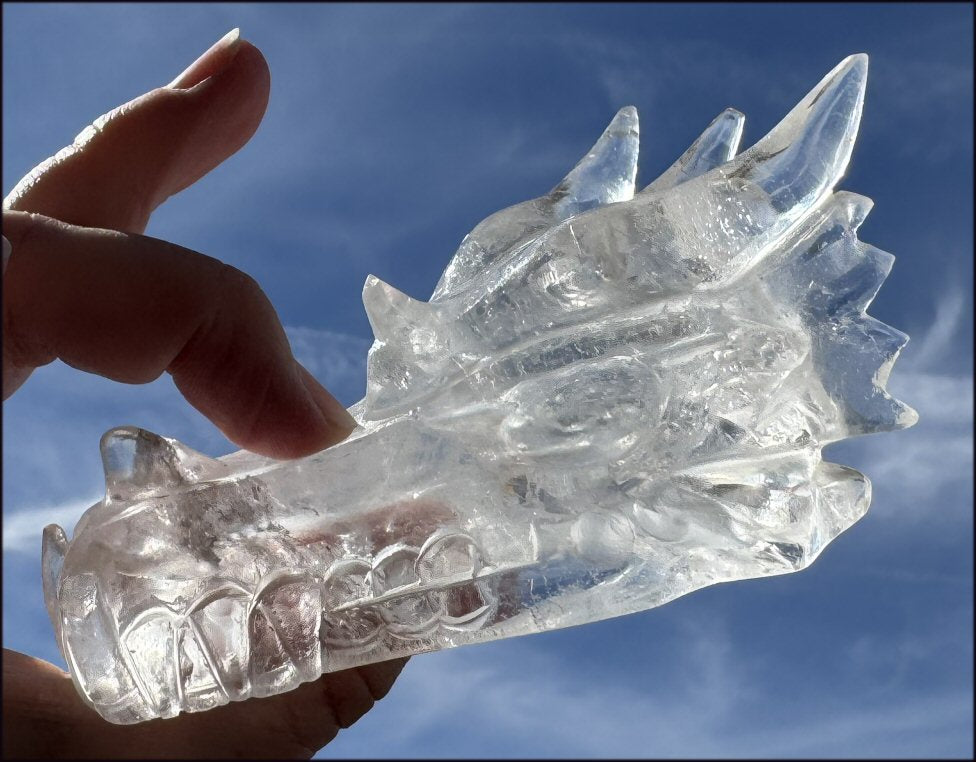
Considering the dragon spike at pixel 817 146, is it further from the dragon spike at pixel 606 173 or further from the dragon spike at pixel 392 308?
the dragon spike at pixel 392 308

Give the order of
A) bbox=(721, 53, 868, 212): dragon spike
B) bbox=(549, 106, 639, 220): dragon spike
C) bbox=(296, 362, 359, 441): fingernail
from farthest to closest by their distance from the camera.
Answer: bbox=(549, 106, 639, 220): dragon spike
bbox=(296, 362, 359, 441): fingernail
bbox=(721, 53, 868, 212): dragon spike

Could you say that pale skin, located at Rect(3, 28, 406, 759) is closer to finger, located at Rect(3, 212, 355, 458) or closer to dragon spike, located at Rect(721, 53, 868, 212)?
finger, located at Rect(3, 212, 355, 458)

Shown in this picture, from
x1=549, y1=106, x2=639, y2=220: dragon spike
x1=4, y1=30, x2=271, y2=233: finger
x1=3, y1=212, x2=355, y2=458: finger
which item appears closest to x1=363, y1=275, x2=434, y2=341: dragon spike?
x1=3, y1=212, x2=355, y2=458: finger

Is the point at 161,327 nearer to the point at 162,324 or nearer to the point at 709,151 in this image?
the point at 162,324

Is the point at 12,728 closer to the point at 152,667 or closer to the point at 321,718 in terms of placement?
the point at 152,667

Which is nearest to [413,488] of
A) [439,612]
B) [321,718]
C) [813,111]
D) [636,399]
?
[439,612]

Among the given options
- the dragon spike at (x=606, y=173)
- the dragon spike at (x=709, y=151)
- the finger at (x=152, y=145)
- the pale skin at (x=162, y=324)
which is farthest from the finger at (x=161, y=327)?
the dragon spike at (x=709, y=151)

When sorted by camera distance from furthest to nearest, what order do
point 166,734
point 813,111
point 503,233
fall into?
point 166,734, point 503,233, point 813,111
